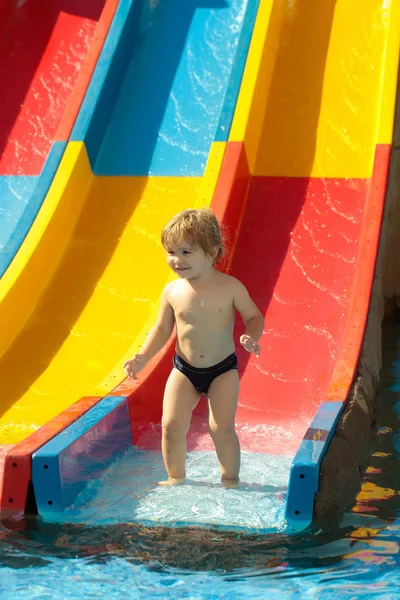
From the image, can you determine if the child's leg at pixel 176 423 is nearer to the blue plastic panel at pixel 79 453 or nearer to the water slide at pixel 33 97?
the blue plastic panel at pixel 79 453

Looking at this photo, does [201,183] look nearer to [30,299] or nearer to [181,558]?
[30,299]

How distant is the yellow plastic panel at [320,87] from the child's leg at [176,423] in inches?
96.3

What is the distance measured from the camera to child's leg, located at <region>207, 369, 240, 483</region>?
3795 mm

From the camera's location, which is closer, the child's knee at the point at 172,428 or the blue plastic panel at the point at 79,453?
the blue plastic panel at the point at 79,453

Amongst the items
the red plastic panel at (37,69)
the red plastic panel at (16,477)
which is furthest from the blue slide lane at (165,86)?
the red plastic panel at (16,477)

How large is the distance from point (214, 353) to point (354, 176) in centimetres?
238

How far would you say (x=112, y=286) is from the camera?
5574 millimetres

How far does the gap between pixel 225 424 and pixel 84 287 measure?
2.07m

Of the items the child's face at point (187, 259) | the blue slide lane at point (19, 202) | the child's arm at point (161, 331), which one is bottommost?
the child's arm at point (161, 331)

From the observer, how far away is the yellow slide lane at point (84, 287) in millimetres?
4945

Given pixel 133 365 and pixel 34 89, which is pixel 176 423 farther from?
pixel 34 89

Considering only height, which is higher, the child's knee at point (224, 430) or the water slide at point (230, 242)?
the water slide at point (230, 242)

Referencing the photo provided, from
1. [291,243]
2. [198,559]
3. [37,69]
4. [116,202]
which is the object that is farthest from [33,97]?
[198,559]

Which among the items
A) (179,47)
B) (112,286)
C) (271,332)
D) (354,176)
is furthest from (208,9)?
(271,332)
